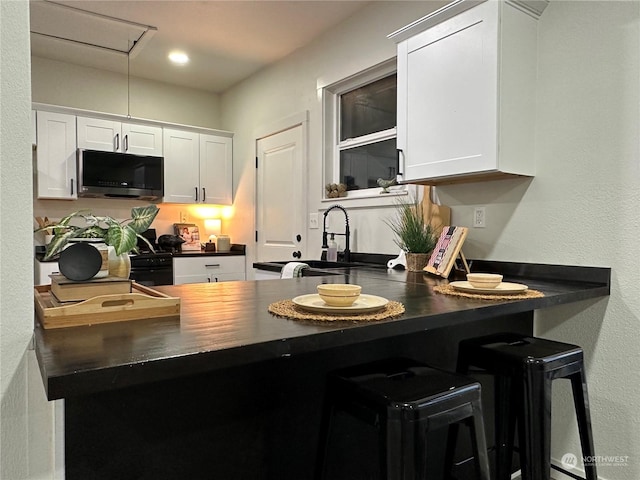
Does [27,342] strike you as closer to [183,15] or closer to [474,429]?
[474,429]

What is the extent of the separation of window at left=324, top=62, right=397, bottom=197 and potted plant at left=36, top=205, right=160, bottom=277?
2.13 meters

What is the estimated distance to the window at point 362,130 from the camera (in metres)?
3.10

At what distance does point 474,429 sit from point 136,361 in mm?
944

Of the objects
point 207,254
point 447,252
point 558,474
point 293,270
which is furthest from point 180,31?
point 558,474

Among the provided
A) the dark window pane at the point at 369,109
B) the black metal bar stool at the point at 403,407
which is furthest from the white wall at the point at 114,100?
the black metal bar stool at the point at 403,407

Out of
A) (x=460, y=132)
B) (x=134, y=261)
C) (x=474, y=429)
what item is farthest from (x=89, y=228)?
(x=134, y=261)

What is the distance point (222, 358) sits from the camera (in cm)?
83

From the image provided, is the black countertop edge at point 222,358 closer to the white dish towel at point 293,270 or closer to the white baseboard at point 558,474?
the white baseboard at point 558,474

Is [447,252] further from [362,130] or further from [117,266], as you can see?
[117,266]

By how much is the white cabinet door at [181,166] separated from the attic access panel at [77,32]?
870 mm

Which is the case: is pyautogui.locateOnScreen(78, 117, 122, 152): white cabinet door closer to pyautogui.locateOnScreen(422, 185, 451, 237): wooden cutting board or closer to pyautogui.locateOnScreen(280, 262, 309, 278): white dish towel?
pyautogui.locateOnScreen(280, 262, 309, 278): white dish towel

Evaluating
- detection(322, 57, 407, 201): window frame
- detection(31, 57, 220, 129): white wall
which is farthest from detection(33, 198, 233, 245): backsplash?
detection(322, 57, 407, 201): window frame

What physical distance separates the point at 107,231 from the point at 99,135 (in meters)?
3.40

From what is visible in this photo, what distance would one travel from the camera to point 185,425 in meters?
1.18
